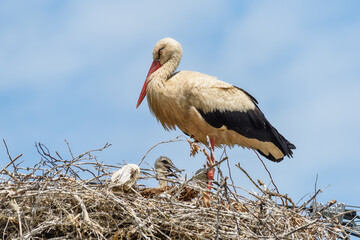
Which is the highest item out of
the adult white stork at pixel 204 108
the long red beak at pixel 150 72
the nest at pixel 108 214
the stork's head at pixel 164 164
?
the long red beak at pixel 150 72

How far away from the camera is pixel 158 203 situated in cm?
506

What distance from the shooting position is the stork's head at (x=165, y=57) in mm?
7699

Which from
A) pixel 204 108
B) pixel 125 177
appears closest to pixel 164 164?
pixel 204 108

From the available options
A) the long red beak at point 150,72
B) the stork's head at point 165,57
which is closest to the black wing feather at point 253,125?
the stork's head at point 165,57

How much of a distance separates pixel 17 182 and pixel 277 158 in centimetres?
363

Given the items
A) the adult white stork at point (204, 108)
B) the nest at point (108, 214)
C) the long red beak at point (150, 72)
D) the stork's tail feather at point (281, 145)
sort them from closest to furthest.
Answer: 1. the nest at point (108, 214)
2. the adult white stork at point (204, 108)
3. the stork's tail feather at point (281, 145)
4. the long red beak at point (150, 72)

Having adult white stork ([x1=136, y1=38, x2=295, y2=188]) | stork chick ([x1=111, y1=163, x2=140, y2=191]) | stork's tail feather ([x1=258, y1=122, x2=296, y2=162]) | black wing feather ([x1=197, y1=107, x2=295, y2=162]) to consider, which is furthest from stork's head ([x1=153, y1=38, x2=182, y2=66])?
stork chick ([x1=111, y1=163, x2=140, y2=191])

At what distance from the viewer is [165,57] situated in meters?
7.77

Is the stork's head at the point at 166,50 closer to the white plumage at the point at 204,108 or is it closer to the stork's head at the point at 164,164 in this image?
the white plumage at the point at 204,108

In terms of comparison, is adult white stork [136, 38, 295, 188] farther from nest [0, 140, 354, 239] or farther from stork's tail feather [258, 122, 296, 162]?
nest [0, 140, 354, 239]

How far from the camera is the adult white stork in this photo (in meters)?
7.33

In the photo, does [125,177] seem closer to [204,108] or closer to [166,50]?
[204,108]

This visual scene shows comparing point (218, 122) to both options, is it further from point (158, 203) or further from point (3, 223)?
point (3, 223)

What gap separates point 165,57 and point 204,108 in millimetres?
826
